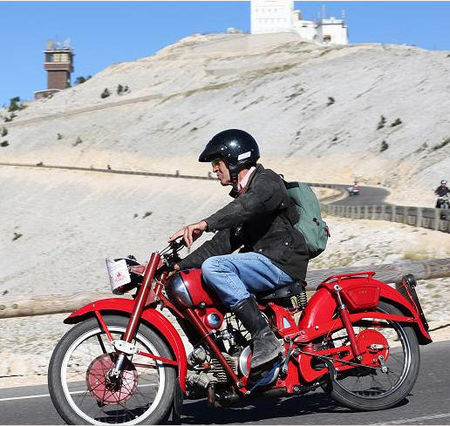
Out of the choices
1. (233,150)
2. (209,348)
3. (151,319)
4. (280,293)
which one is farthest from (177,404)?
(233,150)

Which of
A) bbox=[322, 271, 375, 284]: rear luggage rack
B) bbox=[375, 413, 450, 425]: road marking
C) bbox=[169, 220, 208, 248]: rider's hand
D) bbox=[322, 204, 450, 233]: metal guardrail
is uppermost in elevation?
bbox=[169, 220, 208, 248]: rider's hand

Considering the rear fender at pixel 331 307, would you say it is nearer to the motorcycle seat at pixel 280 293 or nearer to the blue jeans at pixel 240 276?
the motorcycle seat at pixel 280 293

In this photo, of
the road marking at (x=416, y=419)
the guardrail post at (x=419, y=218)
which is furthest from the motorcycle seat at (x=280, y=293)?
the guardrail post at (x=419, y=218)

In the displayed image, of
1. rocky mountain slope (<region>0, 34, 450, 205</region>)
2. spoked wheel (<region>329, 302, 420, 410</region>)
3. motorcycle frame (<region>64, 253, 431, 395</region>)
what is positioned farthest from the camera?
rocky mountain slope (<region>0, 34, 450, 205</region>)

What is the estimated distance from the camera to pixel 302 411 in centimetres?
669

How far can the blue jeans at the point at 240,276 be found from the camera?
6184 millimetres

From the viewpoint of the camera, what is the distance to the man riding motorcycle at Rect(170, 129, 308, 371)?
6.19 meters

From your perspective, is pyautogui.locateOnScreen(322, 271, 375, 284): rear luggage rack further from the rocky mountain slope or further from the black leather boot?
the rocky mountain slope

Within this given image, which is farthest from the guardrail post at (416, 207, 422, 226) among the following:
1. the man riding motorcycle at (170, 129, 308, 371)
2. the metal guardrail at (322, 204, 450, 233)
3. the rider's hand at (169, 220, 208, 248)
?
the rider's hand at (169, 220, 208, 248)

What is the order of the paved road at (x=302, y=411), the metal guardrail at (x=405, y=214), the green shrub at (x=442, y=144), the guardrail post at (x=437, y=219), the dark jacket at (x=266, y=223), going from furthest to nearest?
the green shrub at (x=442, y=144) → the metal guardrail at (x=405, y=214) → the guardrail post at (x=437, y=219) → the paved road at (x=302, y=411) → the dark jacket at (x=266, y=223)

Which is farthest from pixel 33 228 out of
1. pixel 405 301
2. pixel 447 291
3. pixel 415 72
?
pixel 405 301

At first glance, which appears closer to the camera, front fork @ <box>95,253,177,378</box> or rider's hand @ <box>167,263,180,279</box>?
front fork @ <box>95,253,177,378</box>

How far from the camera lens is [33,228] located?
85.9 metres

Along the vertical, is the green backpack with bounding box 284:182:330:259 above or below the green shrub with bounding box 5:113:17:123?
below
